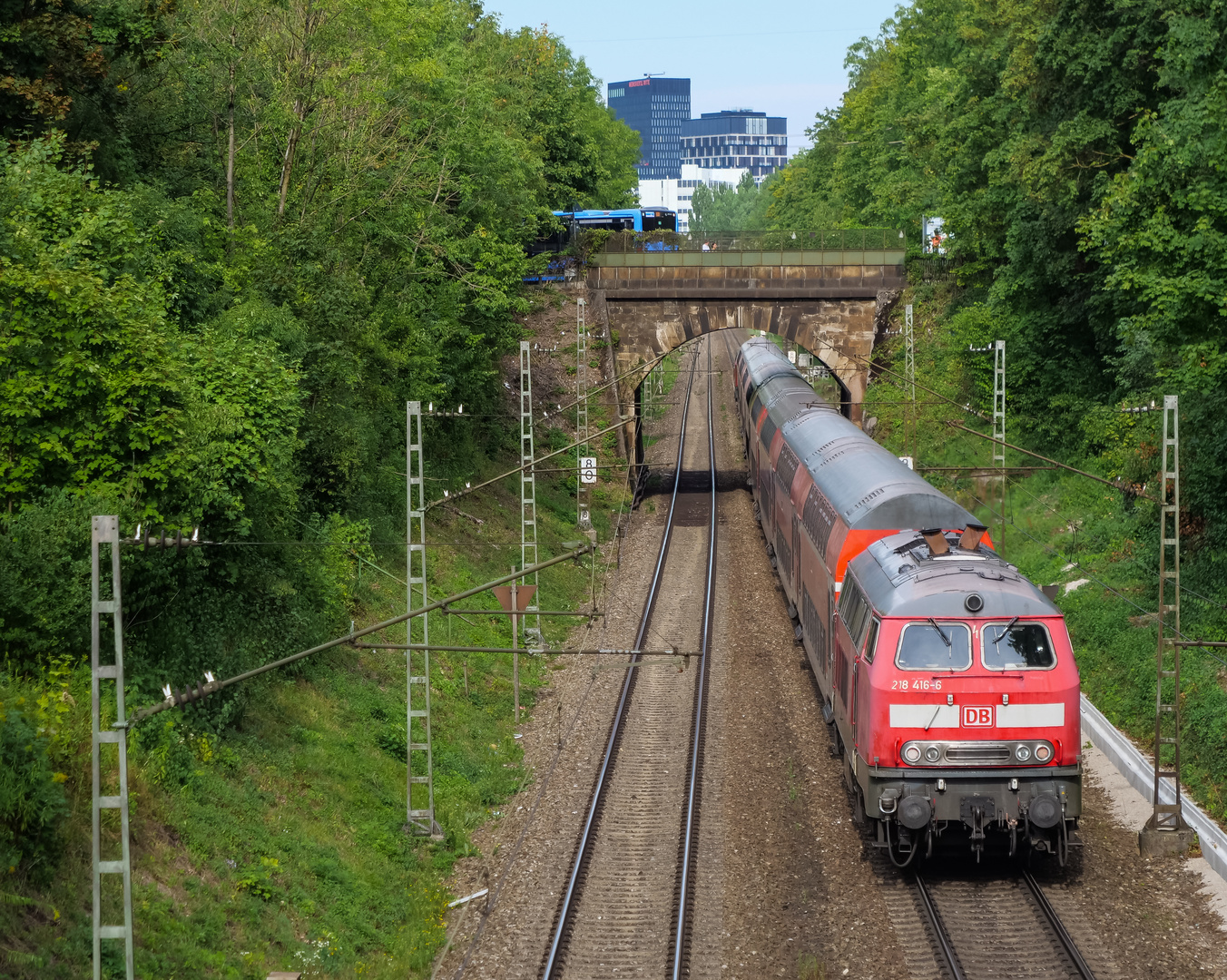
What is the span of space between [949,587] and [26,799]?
425 inches

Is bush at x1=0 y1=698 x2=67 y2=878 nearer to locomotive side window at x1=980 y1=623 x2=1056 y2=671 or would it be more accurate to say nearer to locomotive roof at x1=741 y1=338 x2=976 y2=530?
locomotive side window at x1=980 y1=623 x2=1056 y2=671

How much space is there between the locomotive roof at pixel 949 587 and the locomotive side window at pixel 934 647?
0.19m

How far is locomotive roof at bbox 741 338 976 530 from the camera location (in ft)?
62.6

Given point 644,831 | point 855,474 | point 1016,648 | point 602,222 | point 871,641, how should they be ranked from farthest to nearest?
1. point 602,222
2. point 855,474
3. point 644,831
4. point 871,641
5. point 1016,648

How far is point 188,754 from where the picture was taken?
17.2 m

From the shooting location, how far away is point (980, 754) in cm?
1527

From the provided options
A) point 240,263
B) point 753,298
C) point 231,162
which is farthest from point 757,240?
point 240,263

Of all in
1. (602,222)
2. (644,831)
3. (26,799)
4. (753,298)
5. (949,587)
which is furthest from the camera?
(602,222)

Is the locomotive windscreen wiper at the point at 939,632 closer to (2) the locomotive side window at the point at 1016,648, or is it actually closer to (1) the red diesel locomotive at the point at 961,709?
(1) the red diesel locomotive at the point at 961,709

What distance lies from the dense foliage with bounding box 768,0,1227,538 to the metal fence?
3.00 meters

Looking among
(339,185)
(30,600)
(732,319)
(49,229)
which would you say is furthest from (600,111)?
(30,600)

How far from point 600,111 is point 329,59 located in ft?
162

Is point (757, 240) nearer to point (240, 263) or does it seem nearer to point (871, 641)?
point (240, 263)

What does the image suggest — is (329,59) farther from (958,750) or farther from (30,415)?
(958,750)
